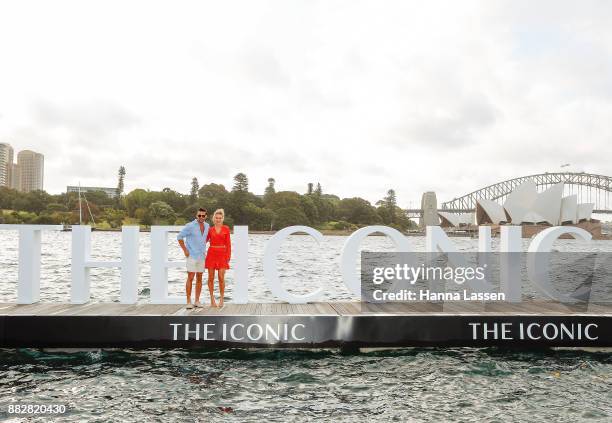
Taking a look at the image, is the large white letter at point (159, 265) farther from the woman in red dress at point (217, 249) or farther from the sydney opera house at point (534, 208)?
the sydney opera house at point (534, 208)

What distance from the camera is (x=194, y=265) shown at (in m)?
9.07

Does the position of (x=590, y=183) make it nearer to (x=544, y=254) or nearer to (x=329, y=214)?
(x=329, y=214)

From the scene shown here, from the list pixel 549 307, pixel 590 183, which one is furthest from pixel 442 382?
pixel 590 183

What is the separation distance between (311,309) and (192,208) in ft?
405

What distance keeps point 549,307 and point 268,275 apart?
219 inches

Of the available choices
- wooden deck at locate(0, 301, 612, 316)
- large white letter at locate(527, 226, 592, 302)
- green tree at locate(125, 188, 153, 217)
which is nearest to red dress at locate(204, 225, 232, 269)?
wooden deck at locate(0, 301, 612, 316)

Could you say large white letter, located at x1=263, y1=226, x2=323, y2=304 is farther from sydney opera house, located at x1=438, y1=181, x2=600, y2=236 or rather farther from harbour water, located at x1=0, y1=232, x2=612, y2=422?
sydney opera house, located at x1=438, y1=181, x2=600, y2=236

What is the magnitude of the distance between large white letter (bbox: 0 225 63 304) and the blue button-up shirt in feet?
7.67

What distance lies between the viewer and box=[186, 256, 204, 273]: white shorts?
9.04m

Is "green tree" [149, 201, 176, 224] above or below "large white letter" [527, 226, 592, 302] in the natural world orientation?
above

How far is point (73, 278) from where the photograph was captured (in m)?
A: 9.50

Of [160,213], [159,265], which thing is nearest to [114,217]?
[160,213]

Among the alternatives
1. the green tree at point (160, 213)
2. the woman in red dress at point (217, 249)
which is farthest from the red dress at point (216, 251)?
the green tree at point (160, 213)

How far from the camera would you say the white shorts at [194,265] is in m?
9.04
